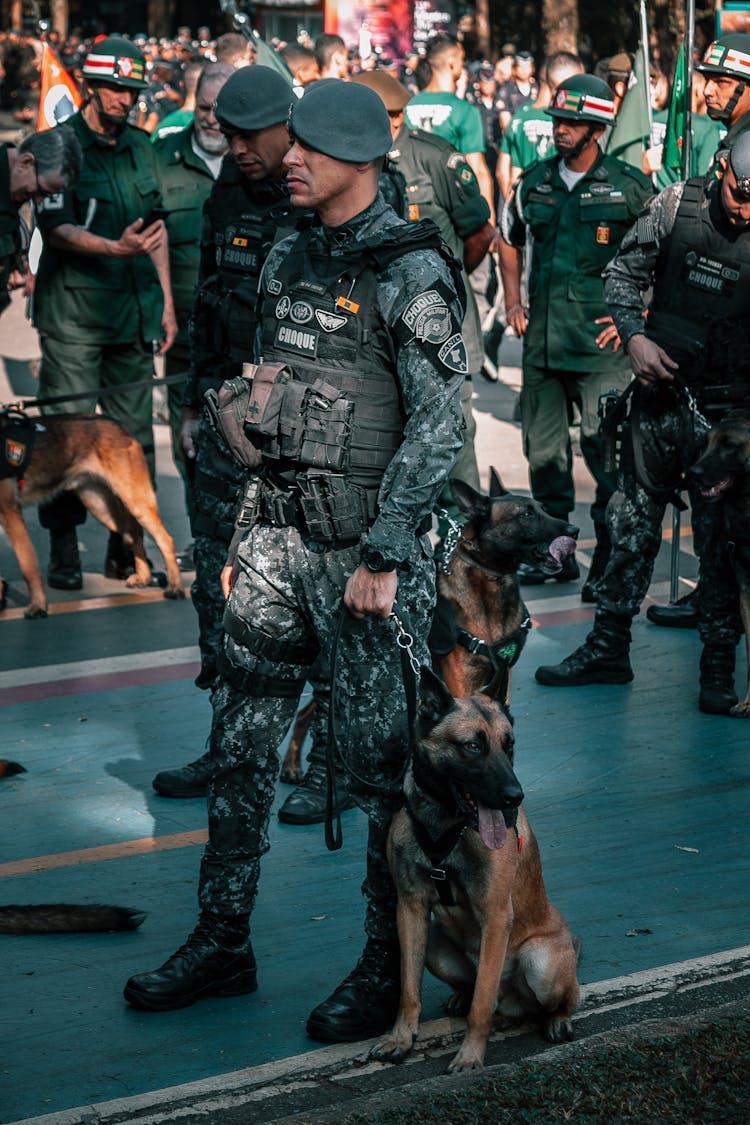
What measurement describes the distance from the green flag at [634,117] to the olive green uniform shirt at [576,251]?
318cm

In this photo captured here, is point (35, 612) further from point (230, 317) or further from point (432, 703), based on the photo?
point (432, 703)

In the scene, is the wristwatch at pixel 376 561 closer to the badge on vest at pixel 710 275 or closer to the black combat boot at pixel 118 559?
the badge on vest at pixel 710 275

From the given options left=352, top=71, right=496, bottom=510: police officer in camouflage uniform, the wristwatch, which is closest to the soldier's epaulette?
left=352, top=71, right=496, bottom=510: police officer in camouflage uniform

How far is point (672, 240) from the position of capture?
6328 millimetres

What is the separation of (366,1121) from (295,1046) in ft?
1.75

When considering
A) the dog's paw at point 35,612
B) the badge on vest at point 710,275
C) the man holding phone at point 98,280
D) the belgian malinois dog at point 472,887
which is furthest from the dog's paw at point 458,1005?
the man holding phone at point 98,280

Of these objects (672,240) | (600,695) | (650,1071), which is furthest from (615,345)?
(650,1071)

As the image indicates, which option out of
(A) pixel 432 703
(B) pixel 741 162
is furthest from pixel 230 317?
(B) pixel 741 162

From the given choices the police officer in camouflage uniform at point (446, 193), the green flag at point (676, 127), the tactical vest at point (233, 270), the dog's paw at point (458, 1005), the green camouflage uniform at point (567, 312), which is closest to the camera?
the dog's paw at point (458, 1005)

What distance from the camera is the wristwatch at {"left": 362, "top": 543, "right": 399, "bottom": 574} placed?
3.53m

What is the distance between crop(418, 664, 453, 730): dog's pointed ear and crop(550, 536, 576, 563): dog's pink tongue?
2243 mm

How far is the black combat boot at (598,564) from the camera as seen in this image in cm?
718

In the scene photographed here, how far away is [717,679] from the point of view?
6277 millimetres

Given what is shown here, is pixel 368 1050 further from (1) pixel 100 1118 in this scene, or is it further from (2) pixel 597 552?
(2) pixel 597 552
